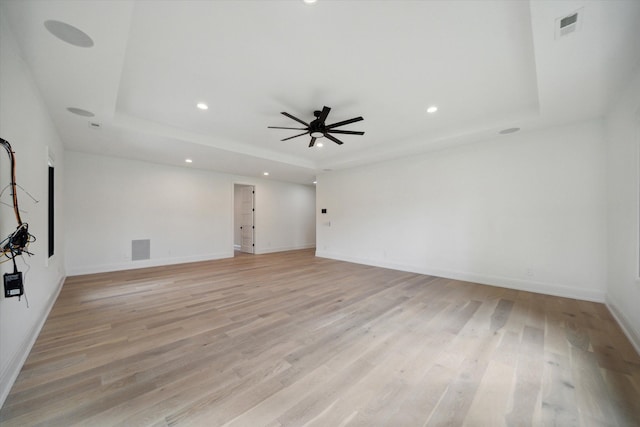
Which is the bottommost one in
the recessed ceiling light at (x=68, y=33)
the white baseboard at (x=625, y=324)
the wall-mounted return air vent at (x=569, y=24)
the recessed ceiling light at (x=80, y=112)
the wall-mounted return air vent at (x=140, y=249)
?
the white baseboard at (x=625, y=324)

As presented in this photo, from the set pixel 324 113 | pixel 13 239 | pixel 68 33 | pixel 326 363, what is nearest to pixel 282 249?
pixel 324 113

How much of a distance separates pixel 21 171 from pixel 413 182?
589 cm

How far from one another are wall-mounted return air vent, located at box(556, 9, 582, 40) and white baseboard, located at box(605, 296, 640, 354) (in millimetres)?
→ 2834

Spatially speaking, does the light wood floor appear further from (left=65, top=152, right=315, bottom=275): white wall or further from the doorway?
the doorway

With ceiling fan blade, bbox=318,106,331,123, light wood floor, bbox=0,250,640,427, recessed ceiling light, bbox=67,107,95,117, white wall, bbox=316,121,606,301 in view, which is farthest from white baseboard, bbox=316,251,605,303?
recessed ceiling light, bbox=67,107,95,117

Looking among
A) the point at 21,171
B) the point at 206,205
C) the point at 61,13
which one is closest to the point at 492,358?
the point at 61,13

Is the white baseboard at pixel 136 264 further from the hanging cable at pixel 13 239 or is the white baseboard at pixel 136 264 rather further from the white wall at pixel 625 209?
the white wall at pixel 625 209

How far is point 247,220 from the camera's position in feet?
28.0

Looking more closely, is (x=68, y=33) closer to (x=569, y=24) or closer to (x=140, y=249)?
(x=569, y=24)

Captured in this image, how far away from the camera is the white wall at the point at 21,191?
1.72 metres

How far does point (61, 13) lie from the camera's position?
5.42 ft

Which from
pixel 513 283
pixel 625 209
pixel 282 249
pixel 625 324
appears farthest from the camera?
pixel 282 249

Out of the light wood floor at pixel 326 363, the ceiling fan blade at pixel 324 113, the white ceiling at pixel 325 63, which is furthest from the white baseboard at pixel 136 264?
the ceiling fan blade at pixel 324 113

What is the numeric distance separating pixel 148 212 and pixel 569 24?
25.0 feet
